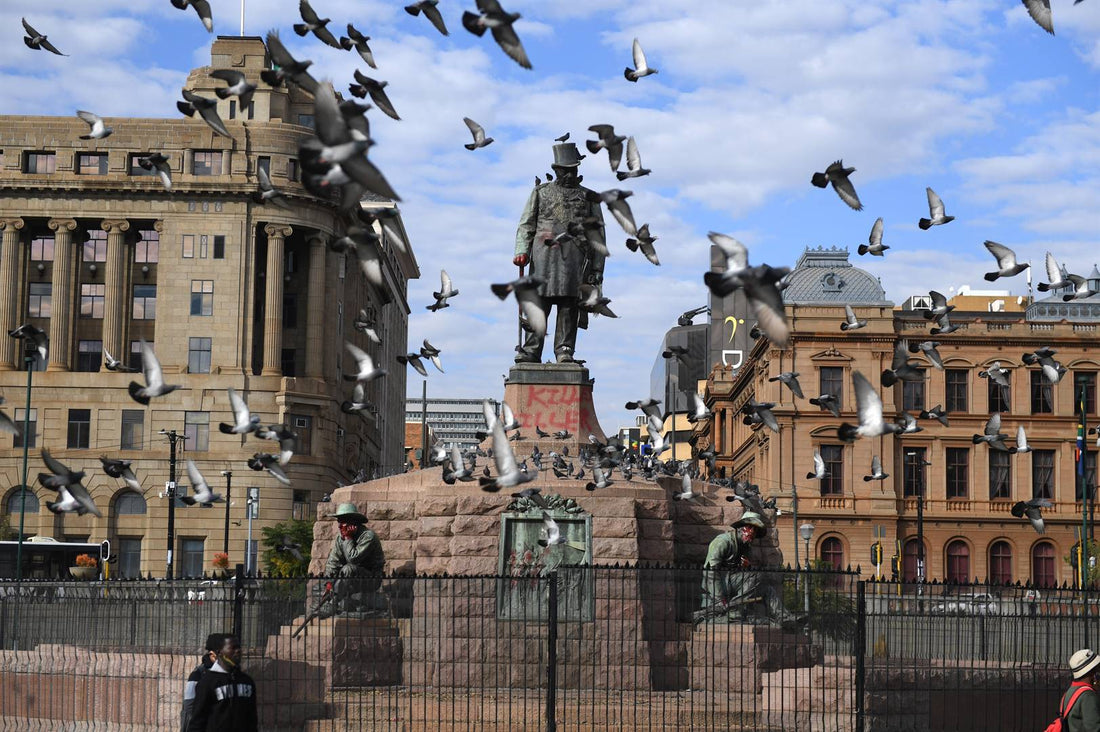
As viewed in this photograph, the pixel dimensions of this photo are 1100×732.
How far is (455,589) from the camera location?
17.6 meters

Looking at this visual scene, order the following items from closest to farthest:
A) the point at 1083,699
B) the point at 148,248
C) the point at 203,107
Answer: the point at 1083,699, the point at 203,107, the point at 148,248

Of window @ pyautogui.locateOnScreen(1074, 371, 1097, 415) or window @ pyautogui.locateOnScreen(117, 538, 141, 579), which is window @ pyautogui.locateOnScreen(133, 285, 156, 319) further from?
window @ pyautogui.locateOnScreen(1074, 371, 1097, 415)

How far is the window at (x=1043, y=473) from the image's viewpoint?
3248 inches

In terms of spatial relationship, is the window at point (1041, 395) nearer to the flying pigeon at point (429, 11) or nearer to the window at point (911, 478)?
the window at point (911, 478)

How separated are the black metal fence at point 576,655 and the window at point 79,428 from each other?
6651 cm

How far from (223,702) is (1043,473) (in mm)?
75096

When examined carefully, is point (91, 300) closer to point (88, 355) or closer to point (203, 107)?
point (88, 355)

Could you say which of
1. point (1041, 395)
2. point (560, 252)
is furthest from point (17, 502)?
point (560, 252)

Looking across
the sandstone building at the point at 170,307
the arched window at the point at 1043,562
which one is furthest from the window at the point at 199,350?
the arched window at the point at 1043,562

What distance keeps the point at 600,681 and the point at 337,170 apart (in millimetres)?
8521

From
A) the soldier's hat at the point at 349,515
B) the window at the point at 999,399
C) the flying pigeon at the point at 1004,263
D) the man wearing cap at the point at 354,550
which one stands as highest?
the window at the point at 999,399

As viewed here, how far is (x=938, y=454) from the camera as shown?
8256cm

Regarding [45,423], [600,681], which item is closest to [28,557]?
[45,423]

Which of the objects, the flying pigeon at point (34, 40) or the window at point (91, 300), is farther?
the window at point (91, 300)
